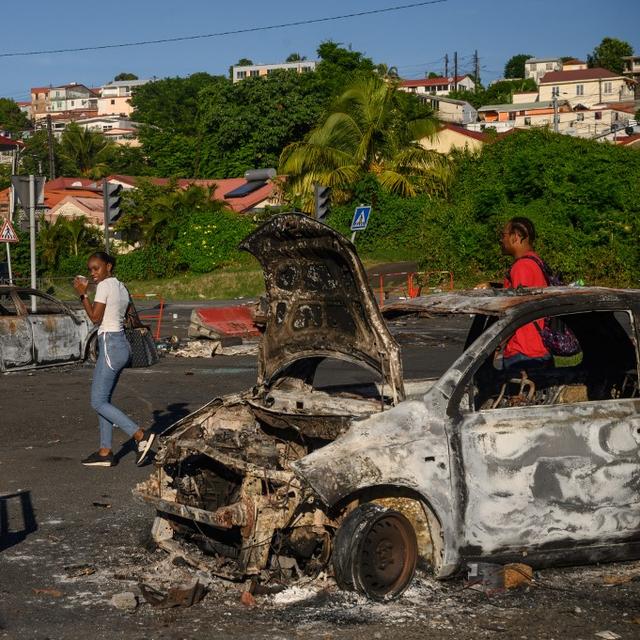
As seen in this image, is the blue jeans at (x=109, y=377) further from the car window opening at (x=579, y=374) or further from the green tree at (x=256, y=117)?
the green tree at (x=256, y=117)

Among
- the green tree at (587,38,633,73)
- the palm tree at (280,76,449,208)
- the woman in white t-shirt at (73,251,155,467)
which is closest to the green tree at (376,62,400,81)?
the palm tree at (280,76,449,208)

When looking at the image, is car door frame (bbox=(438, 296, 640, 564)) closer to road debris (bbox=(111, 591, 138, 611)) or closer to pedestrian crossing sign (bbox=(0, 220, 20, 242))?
road debris (bbox=(111, 591, 138, 611))

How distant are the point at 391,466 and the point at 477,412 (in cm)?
57

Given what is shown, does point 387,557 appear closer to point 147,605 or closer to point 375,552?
point 375,552

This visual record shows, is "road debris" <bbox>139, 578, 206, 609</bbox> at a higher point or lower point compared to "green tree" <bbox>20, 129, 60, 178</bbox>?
lower

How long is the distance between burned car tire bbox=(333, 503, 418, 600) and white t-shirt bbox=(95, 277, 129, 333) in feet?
14.0

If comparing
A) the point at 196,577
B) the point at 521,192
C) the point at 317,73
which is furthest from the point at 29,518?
the point at 317,73

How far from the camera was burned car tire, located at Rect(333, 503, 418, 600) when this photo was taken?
18.0 feet

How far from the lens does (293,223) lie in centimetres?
645

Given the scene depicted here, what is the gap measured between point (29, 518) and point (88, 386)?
24.1ft

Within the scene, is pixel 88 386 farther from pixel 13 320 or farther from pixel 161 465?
pixel 161 465

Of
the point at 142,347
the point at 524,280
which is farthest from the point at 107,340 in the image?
the point at 142,347

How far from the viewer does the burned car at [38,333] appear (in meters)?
16.3

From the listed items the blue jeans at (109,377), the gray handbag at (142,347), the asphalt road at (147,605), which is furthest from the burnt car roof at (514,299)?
the gray handbag at (142,347)
